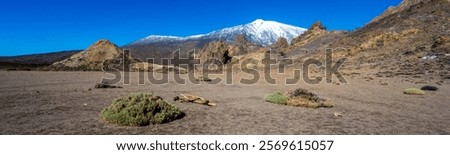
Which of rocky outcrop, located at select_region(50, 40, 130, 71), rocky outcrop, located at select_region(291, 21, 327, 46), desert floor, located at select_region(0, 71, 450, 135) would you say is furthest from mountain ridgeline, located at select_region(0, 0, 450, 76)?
desert floor, located at select_region(0, 71, 450, 135)

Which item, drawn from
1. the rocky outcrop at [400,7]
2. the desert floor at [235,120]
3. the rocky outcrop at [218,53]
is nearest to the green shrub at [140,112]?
the desert floor at [235,120]

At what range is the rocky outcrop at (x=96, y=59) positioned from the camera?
49.6 m

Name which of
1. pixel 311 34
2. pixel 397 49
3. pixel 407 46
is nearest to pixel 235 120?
pixel 397 49

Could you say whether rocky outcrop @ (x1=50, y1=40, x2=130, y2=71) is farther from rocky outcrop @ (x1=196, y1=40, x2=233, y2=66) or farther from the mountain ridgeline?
rocky outcrop @ (x1=196, y1=40, x2=233, y2=66)

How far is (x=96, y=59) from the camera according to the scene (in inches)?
2015

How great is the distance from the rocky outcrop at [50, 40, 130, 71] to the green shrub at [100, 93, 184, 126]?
4123 cm

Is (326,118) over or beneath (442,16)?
beneath

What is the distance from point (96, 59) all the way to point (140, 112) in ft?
147

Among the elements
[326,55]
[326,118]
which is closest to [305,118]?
[326,118]

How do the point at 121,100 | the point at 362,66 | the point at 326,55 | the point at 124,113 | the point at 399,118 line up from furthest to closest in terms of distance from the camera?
the point at 326,55
the point at 362,66
the point at 399,118
the point at 121,100
the point at 124,113

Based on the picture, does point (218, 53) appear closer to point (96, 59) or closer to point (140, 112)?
point (96, 59)

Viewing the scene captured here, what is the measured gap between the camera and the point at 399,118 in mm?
11484

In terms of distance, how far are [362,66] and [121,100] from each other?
44.0 meters

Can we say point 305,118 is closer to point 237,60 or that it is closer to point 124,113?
point 124,113
